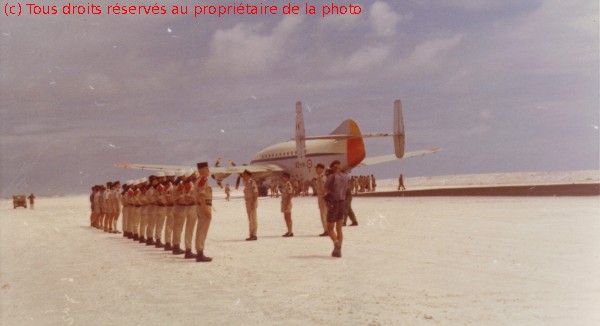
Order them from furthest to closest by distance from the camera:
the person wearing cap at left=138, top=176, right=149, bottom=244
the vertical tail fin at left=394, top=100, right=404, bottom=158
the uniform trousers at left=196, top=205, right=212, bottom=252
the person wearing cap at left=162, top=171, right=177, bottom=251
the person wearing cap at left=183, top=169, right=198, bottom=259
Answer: the vertical tail fin at left=394, top=100, right=404, bottom=158 → the person wearing cap at left=138, top=176, right=149, bottom=244 → the person wearing cap at left=162, top=171, right=177, bottom=251 → the person wearing cap at left=183, top=169, right=198, bottom=259 → the uniform trousers at left=196, top=205, right=212, bottom=252

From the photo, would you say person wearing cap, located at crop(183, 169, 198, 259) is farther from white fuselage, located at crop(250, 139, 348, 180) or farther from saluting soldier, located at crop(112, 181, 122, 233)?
white fuselage, located at crop(250, 139, 348, 180)

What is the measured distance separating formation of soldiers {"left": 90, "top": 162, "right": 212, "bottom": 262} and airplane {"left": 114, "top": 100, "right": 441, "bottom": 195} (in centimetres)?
3289

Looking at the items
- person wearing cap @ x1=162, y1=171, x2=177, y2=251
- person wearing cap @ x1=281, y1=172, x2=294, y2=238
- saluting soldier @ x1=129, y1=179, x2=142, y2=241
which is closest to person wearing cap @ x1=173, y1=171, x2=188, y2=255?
person wearing cap @ x1=162, y1=171, x2=177, y2=251

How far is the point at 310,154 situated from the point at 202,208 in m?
45.4

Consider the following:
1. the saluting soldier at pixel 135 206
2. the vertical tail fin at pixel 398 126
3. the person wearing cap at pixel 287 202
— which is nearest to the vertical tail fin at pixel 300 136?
the vertical tail fin at pixel 398 126

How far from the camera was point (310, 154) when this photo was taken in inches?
2315

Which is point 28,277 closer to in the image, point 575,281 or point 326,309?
point 326,309

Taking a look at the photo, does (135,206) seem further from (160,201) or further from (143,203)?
(160,201)

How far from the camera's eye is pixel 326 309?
8.05 m

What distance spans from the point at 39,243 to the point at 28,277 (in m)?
8.08

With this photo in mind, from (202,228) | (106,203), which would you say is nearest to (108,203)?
(106,203)

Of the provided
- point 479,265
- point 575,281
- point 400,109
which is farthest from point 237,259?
point 400,109

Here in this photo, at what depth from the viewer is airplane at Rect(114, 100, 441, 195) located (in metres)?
54.3

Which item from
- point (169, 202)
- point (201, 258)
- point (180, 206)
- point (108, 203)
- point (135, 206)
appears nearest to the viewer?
point (201, 258)
